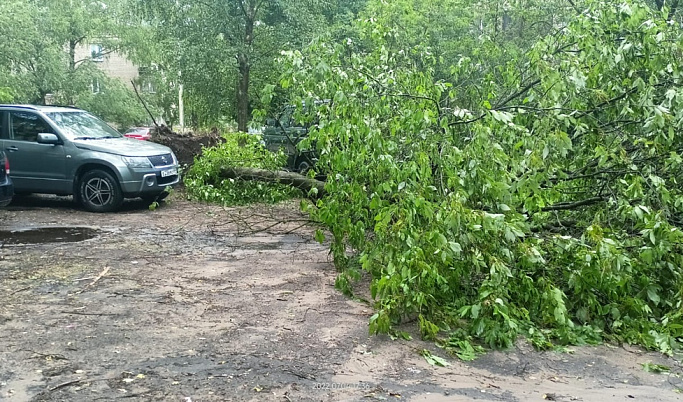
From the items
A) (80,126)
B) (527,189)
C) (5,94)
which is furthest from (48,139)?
(527,189)

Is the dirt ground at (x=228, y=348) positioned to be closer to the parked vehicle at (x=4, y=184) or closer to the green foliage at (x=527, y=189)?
the green foliage at (x=527, y=189)

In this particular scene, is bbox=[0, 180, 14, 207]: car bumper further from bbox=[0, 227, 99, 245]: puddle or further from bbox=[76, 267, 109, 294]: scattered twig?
bbox=[76, 267, 109, 294]: scattered twig

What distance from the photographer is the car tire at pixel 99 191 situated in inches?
407

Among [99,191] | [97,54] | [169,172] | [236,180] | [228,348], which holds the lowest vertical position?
[228,348]

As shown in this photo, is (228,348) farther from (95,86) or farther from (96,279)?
(95,86)

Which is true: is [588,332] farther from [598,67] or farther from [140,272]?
[140,272]

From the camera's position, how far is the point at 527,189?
5.22m

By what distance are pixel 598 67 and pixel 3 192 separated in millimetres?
7462

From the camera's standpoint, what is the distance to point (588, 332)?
5137 mm

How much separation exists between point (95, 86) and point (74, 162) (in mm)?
21302

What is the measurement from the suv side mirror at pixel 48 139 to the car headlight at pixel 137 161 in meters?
1.18

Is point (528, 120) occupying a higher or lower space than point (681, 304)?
higher

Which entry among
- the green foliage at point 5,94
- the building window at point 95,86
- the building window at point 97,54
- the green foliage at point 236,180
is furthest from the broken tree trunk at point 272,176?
the building window at point 97,54

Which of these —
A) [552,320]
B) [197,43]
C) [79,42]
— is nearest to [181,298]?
[552,320]
